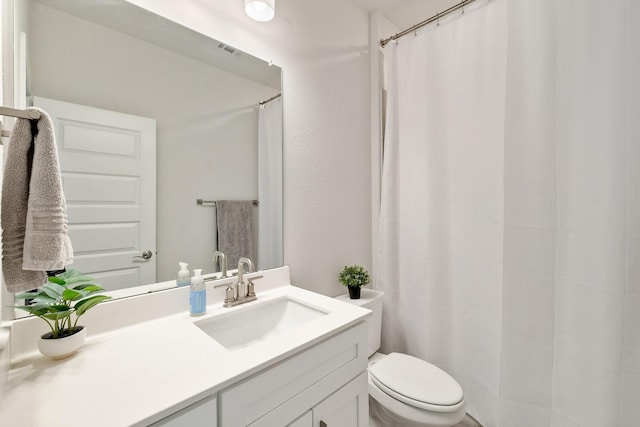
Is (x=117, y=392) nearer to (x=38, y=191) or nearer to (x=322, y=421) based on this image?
(x=38, y=191)

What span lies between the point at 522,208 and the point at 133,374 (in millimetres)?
1560

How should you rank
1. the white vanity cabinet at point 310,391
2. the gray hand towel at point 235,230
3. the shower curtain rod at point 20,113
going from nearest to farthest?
the shower curtain rod at point 20,113 < the white vanity cabinet at point 310,391 < the gray hand towel at point 235,230

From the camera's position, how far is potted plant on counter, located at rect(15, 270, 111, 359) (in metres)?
0.68

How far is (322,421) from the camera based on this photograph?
2.71 feet

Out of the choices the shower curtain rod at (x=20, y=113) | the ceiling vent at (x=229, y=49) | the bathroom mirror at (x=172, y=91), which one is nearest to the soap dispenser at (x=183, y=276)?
the bathroom mirror at (x=172, y=91)

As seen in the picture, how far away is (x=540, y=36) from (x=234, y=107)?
4.62 ft

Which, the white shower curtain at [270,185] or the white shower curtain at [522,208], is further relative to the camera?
the white shower curtain at [270,185]

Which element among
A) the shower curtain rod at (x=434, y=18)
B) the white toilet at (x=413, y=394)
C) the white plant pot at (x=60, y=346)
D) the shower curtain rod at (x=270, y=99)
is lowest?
the white toilet at (x=413, y=394)

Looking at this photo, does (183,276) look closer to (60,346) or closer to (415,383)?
(60,346)

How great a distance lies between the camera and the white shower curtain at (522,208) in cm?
103

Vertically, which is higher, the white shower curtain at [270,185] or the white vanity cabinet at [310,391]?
the white shower curtain at [270,185]

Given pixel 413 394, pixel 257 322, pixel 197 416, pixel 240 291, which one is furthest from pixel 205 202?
pixel 413 394

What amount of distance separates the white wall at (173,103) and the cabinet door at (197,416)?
1.85ft

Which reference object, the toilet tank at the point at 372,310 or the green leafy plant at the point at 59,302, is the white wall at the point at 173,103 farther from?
the toilet tank at the point at 372,310
